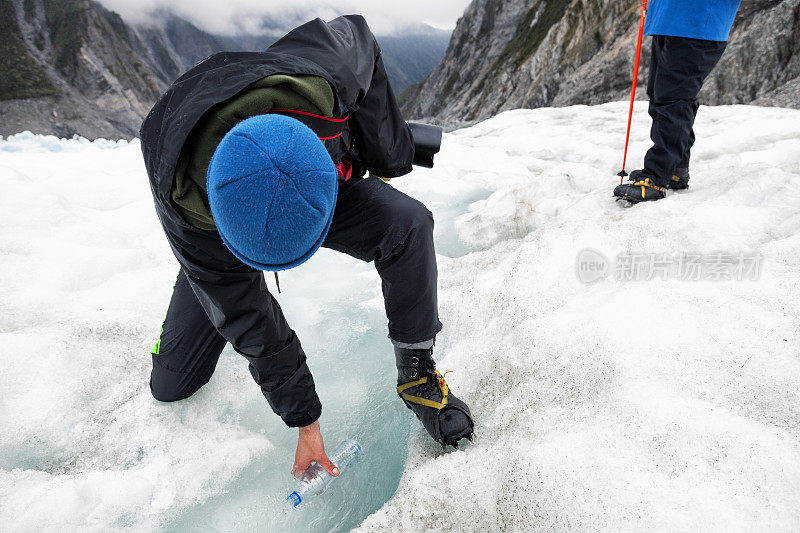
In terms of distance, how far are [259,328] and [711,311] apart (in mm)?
1549

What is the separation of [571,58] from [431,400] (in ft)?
87.8

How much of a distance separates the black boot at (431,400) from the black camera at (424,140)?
896 millimetres

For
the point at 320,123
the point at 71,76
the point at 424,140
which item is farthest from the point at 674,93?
the point at 71,76

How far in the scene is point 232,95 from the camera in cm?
101

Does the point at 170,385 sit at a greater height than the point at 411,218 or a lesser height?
lesser

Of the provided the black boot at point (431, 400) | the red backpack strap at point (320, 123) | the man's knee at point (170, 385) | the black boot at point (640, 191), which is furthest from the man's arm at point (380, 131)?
the black boot at point (640, 191)

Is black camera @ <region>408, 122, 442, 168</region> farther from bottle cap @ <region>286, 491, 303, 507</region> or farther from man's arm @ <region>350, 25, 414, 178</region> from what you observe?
bottle cap @ <region>286, 491, 303, 507</region>

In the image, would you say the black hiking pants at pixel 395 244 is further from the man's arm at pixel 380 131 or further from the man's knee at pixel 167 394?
the man's knee at pixel 167 394

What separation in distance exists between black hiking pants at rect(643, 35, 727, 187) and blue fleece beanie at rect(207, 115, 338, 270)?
8.62 feet

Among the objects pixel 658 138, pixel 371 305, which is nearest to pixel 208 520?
pixel 371 305

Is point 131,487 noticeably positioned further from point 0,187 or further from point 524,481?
point 0,187

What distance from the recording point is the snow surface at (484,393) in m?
1.08

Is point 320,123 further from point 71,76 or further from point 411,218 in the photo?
point 71,76

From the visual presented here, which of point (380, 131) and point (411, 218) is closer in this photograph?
point (411, 218)
